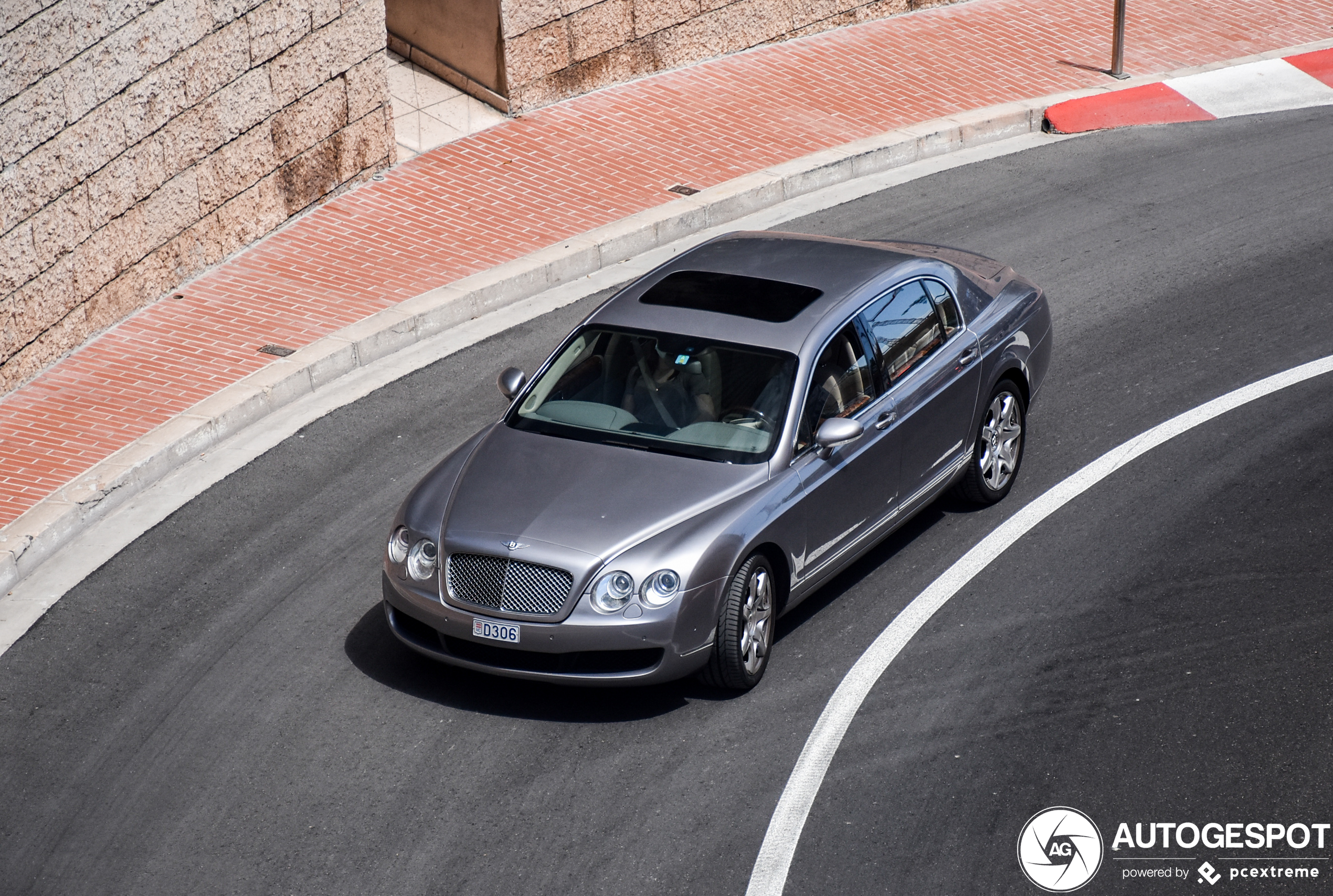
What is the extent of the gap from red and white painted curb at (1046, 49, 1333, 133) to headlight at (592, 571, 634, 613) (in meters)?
9.89

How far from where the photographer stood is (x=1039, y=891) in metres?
5.87

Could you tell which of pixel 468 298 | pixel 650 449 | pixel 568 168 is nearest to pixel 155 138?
pixel 468 298

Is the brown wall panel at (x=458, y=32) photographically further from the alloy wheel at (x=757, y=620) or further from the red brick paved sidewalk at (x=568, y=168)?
the alloy wheel at (x=757, y=620)

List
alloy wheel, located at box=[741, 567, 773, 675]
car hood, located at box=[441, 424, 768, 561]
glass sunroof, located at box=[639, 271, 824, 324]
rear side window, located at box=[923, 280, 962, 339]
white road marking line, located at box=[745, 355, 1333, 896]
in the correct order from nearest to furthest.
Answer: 1. white road marking line, located at box=[745, 355, 1333, 896]
2. car hood, located at box=[441, 424, 768, 561]
3. alloy wheel, located at box=[741, 567, 773, 675]
4. glass sunroof, located at box=[639, 271, 824, 324]
5. rear side window, located at box=[923, 280, 962, 339]

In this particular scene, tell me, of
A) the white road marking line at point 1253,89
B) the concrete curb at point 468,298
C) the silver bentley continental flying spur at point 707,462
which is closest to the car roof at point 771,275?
the silver bentley continental flying spur at point 707,462

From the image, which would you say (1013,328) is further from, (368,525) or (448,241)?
(448,241)

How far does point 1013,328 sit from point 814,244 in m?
1.27

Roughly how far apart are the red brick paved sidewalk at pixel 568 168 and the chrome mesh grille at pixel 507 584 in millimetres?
3425

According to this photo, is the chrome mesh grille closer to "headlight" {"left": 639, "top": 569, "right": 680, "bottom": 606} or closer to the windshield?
"headlight" {"left": 639, "top": 569, "right": 680, "bottom": 606}

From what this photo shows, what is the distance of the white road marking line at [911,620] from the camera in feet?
20.2

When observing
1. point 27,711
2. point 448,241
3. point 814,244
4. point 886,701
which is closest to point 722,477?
point 886,701

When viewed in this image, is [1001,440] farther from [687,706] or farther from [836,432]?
[687,706]

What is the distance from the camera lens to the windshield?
7.38 metres
